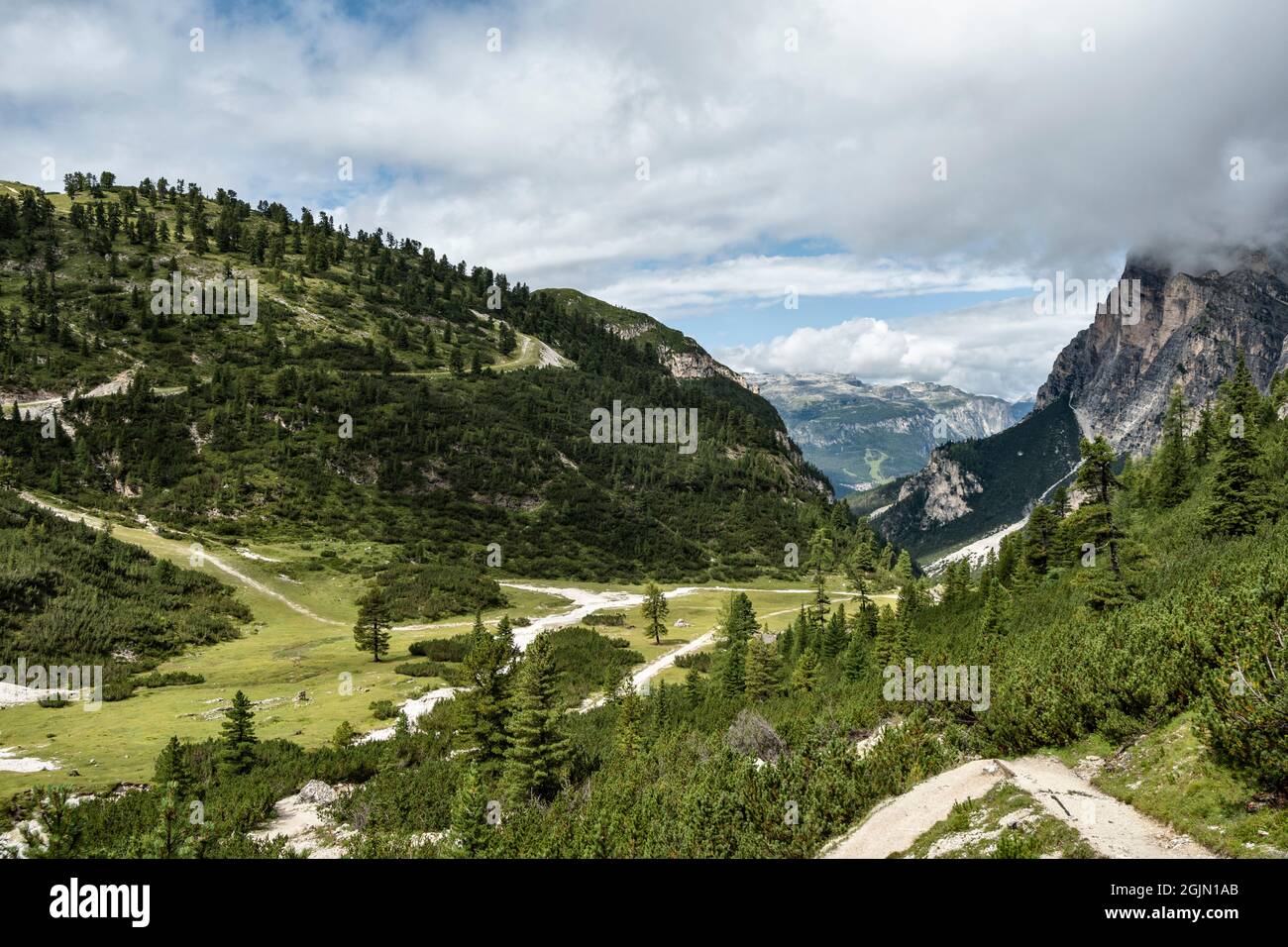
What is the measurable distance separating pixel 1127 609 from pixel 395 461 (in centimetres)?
12042

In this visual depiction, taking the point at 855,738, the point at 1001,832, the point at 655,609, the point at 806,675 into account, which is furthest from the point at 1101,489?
the point at 655,609

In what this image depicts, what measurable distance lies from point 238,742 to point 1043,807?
1255 inches

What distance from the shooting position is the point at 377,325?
200 meters

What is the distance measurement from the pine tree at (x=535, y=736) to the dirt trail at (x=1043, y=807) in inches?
550

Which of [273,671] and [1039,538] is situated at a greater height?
[1039,538]

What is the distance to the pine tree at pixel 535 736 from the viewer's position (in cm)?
2614

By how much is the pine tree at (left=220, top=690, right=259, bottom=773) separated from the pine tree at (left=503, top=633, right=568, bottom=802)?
1214 cm

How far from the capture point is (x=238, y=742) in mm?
29750

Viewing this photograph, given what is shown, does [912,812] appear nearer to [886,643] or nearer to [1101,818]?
[1101,818]

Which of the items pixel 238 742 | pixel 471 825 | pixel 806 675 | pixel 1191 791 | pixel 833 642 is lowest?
pixel 833 642

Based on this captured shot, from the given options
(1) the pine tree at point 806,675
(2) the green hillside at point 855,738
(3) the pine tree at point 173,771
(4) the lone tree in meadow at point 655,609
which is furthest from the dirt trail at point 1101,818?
(4) the lone tree in meadow at point 655,609

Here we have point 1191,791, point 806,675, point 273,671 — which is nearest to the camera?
point 1191,791

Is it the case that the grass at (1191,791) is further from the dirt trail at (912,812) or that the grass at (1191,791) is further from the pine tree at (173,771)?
the pine tree at (173,771)
